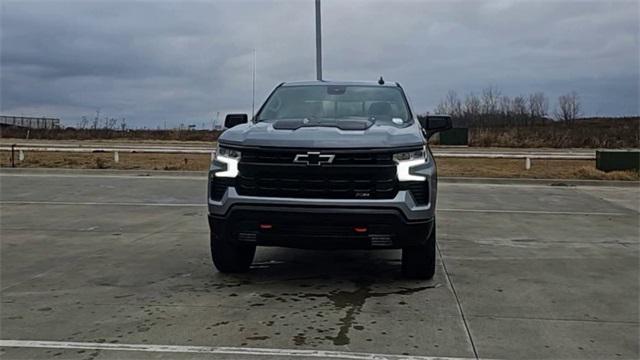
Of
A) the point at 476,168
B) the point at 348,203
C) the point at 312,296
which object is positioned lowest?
the point at 312,296

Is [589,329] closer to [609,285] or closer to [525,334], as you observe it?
[525,334]

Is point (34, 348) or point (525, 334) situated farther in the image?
point (525, 334)

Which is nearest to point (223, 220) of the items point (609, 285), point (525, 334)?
point (525, 334)

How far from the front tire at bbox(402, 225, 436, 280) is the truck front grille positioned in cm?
88

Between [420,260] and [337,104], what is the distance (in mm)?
1897

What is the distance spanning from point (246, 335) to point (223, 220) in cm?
129

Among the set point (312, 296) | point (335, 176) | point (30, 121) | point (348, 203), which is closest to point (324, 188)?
point (335, 176)

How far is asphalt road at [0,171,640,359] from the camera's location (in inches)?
176

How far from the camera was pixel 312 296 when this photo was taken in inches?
228

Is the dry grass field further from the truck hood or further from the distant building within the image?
the distant building

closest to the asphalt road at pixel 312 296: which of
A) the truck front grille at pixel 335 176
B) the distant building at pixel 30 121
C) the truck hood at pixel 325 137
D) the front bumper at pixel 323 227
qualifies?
the front bumper at pixel 323 227

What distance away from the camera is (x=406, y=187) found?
5496mm

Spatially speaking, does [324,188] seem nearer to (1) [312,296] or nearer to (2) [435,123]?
(1) [312,296]

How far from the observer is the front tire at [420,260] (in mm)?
6145
